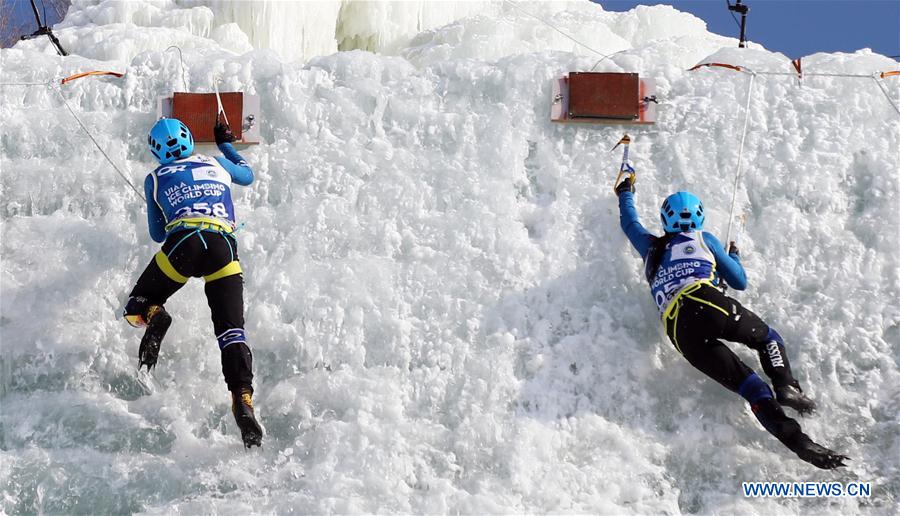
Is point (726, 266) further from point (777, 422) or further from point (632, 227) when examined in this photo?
point (777, 422)

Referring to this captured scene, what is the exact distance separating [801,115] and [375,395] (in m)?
3.00

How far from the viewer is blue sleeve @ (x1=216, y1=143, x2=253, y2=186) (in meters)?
4.21

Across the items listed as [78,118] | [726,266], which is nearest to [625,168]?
[726,266]

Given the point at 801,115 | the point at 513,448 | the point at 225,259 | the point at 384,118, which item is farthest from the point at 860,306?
the point at 225,259

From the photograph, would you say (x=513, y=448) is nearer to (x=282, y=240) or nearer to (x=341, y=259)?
(x=341, y=259)

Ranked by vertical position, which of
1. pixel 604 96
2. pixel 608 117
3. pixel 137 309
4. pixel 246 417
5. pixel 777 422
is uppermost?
pixel 604 96

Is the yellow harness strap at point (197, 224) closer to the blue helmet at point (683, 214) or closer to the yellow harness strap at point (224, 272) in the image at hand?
the yellow harness strap at point (224, 272)

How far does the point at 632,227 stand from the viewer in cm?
423

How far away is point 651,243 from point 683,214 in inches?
8.6

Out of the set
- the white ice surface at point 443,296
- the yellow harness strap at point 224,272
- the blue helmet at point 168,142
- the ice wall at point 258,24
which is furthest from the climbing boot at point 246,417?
the ice wall at point 258,24

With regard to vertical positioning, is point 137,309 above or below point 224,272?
below

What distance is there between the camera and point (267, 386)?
400 cm

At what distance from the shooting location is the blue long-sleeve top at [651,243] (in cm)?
397

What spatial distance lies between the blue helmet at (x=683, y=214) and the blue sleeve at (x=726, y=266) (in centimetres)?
8
